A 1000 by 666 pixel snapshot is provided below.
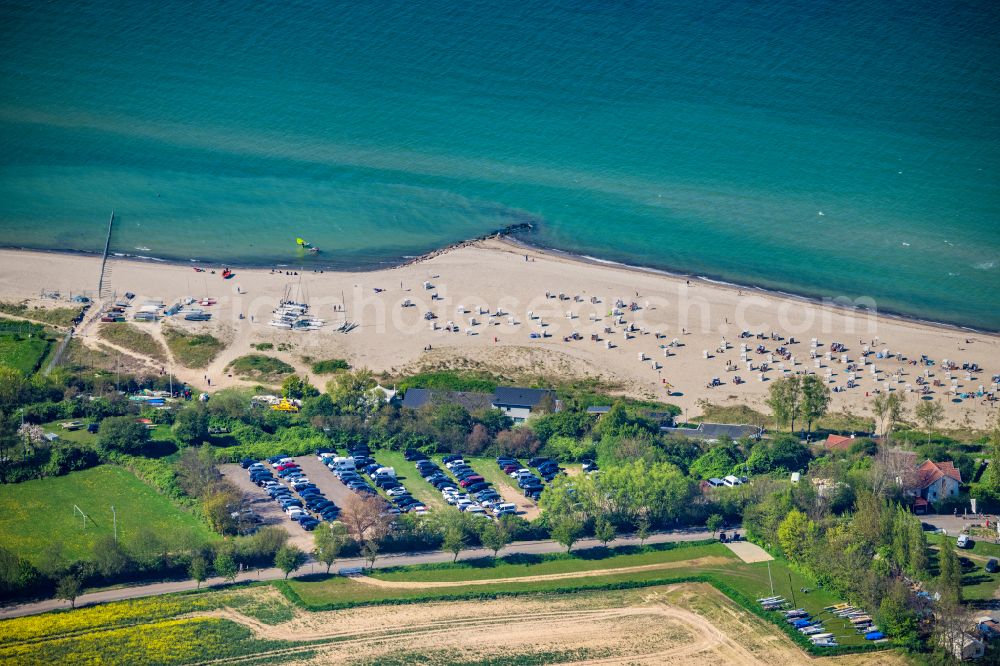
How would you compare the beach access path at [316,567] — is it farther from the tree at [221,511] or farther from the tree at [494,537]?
the tree at [221,511]

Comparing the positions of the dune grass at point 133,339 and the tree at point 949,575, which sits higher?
the dune grass at point 133,339

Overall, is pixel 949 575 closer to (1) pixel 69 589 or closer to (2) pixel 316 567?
(2) pixel 316 567

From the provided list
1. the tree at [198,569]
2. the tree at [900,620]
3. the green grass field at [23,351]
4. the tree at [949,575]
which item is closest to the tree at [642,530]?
the tree at [900,620]

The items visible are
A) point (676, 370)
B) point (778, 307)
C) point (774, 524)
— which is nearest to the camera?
point (774, 524)

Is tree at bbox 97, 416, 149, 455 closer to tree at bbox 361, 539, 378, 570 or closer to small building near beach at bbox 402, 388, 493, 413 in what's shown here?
small building near beach at bbox 402, 388, 493, 413

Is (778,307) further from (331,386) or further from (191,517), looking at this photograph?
(191,517)

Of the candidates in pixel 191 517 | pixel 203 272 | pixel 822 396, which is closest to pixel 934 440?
pixel 822 396

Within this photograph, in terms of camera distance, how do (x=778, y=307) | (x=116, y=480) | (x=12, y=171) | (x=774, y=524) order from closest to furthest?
(x=774, y=524) → (x=116, y=480) → (x=778, y=307) → (x=12, y=171)
